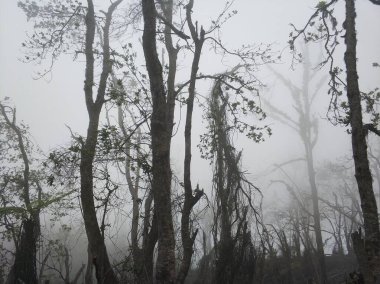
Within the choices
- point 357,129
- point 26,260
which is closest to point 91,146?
point 26,260

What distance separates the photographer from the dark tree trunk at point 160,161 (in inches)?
217

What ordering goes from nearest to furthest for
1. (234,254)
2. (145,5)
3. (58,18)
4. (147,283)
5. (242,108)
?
(147,283) → (145,5) → (234,254) → (242,108) → (58,18)

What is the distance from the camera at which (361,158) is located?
6.42 metres

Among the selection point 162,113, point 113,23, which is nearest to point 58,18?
point 113,23

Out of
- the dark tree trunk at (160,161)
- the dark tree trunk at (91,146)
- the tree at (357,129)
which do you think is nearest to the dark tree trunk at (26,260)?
the dark tree trunk at (91,146)

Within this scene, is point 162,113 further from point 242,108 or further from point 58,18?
point 58,18

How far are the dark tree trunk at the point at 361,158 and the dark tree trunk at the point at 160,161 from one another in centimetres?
308

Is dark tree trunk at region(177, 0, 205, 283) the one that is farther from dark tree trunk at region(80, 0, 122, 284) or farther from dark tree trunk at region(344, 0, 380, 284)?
dark tree trunk at region(344, 0, 380, 284)

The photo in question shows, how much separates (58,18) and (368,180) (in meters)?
12.7

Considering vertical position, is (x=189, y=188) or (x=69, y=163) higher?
(x=69, y=163)

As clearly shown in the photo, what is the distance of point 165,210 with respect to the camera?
570 centimetres

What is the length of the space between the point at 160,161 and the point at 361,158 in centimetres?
376

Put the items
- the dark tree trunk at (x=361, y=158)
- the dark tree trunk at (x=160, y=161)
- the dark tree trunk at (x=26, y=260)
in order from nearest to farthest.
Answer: the dark tree trunk at (x=160, y=161), the dark tree trunk at (x=361, y=158), the dark tree trunk at (x=26, y=260)

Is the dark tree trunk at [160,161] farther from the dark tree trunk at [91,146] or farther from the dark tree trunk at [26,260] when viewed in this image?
the dark tree trunk at [26,260]
